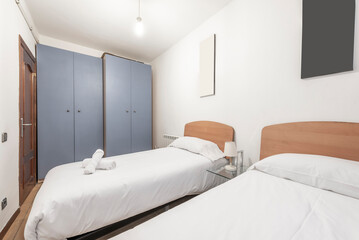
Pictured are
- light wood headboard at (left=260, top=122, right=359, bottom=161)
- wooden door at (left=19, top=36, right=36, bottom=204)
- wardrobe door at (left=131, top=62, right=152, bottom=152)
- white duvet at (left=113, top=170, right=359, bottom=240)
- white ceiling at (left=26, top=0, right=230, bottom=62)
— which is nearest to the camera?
white duvet at (left=113, top=170, right=359, bottom=240)

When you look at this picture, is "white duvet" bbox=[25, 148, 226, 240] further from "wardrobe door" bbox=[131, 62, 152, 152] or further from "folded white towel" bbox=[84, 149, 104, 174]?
"wardrobe door" bbox=[131, 62, 152, 152]

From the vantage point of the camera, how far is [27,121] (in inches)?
87.9

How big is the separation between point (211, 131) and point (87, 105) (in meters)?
2.59

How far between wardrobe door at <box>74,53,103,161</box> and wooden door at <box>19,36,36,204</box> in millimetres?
612

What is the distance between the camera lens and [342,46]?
1.21 metres

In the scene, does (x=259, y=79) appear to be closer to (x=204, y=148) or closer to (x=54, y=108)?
(x=204, y=148)

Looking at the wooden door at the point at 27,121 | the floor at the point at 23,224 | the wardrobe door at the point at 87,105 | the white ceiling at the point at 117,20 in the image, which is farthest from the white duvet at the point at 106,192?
the white ceiling at the point at 117,20

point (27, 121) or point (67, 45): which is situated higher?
point (67, 45)

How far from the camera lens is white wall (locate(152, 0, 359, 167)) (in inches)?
Result: 51.6

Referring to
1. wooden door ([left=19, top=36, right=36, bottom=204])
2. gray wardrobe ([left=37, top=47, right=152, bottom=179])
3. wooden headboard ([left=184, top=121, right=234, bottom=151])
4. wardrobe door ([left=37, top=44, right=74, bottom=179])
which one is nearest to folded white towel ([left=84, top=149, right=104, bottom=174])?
wooden door ([left=19, top=36, right=36, bottom=204])

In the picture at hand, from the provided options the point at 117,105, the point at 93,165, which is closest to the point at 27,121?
the point at 117,105

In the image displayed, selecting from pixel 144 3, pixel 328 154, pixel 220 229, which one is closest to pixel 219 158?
pixel 328 154

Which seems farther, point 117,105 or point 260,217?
point 117,105

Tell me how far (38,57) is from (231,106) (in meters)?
3.44
